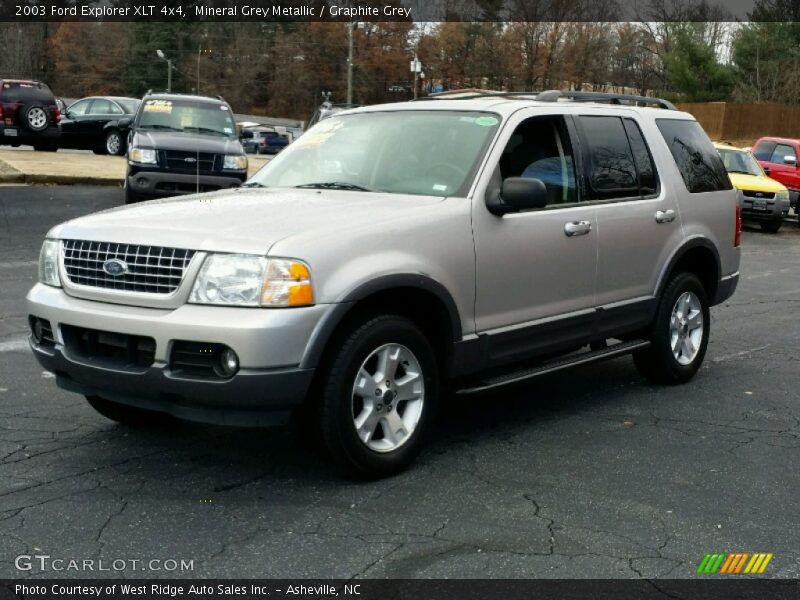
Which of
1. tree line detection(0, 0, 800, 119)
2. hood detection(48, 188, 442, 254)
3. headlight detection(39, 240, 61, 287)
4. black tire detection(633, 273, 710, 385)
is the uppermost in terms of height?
tree line detection(0, 0, 800, 119)

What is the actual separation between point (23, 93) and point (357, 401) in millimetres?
23359

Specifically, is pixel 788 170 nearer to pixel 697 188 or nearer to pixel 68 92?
pixel 697 188

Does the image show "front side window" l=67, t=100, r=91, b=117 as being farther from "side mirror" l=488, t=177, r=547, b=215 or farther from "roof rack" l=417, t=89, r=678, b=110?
"side mirror" l=488, t=177, r=547, b=215

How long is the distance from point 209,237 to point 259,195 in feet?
3.58

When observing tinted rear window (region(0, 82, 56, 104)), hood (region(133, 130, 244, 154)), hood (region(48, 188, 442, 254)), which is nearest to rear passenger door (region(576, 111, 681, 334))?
hood (region(48, 188, 442, 254))

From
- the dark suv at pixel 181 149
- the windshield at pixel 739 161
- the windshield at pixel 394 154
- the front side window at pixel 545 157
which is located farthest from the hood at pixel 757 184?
the windshield at pixel 394 154

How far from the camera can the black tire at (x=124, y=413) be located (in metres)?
5.58

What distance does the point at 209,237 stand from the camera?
460cm

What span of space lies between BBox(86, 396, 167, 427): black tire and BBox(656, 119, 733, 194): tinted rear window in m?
3.89

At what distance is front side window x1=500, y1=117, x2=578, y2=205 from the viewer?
5816mm

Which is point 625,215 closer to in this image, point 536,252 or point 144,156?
point 536,252

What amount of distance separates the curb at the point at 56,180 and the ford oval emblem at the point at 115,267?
624 inches

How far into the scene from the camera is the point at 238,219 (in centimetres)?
486

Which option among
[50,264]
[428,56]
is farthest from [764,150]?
[428,56]
